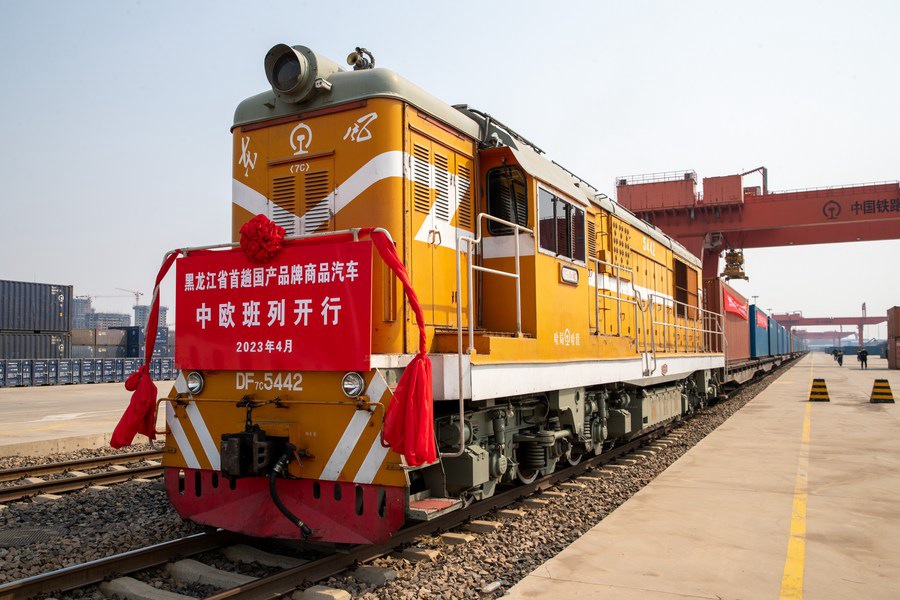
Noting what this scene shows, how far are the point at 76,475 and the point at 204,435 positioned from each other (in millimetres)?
3947

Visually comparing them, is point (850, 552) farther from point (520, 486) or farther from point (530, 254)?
point (530, 254)

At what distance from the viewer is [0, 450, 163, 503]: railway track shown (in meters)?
6.92

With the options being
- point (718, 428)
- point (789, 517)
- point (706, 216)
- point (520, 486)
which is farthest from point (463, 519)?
point (706, 216)

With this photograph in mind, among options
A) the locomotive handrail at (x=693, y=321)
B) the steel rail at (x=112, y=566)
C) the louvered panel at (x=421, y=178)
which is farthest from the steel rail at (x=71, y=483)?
the locomotive handrail at (x=693, y=321)

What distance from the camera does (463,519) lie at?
18.4 ft

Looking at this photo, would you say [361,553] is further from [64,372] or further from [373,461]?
[64,372]

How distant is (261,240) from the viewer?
4.76 meters

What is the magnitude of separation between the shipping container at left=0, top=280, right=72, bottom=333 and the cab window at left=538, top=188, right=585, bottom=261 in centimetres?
2731

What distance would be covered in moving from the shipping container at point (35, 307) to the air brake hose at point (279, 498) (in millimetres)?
27710

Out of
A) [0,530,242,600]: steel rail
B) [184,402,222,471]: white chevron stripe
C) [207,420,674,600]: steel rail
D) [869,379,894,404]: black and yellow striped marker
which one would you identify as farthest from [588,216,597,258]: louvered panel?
[869,379,894,404]: black and yellow striped marker

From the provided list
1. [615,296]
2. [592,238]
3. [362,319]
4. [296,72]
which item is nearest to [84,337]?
[615,296]

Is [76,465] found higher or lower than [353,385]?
lower

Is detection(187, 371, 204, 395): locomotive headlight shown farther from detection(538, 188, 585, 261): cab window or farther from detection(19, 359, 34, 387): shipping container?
detection(19, 359, 34, 387): shipping container

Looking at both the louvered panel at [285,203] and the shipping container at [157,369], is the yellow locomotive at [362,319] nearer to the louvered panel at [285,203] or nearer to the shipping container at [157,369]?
the louvered panel at [285,203]
